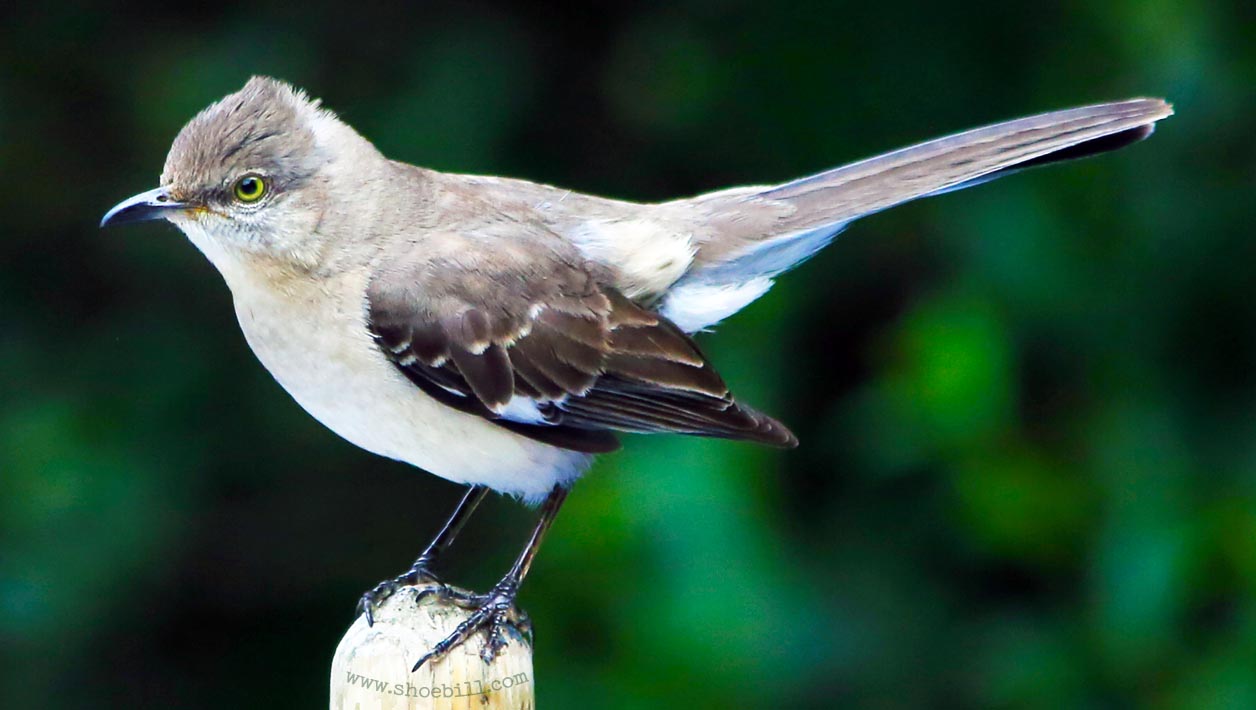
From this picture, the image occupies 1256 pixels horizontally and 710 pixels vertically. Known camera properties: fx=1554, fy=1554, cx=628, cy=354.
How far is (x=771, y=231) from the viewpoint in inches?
136

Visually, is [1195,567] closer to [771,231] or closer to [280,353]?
[771,231]

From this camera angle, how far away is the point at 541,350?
3.13m

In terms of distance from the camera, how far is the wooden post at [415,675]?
7.55ft

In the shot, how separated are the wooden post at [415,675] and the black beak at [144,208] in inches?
38.7

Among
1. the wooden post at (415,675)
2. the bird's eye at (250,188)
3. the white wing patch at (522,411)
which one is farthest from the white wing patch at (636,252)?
the wooden post at (415,675)

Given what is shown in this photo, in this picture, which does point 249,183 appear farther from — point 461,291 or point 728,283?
point 728,283

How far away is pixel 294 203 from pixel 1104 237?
2.23m

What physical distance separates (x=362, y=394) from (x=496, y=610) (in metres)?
0.49

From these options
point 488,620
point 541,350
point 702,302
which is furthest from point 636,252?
point 488,620

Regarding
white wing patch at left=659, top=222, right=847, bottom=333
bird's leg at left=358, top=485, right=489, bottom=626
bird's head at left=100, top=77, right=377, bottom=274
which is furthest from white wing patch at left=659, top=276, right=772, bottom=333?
bird's head at left=100, top=77, right=377, bottom=274

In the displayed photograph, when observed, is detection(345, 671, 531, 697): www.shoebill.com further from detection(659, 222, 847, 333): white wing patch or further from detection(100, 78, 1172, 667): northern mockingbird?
detection(659, 222, 847, 333): white wing patch

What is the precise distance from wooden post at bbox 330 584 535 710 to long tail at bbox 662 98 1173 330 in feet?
3.85

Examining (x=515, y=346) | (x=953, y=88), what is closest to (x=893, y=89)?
(x=953, y=88)

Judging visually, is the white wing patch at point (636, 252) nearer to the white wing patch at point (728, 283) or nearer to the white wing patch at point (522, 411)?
the white wing patch at point (728, 283)
